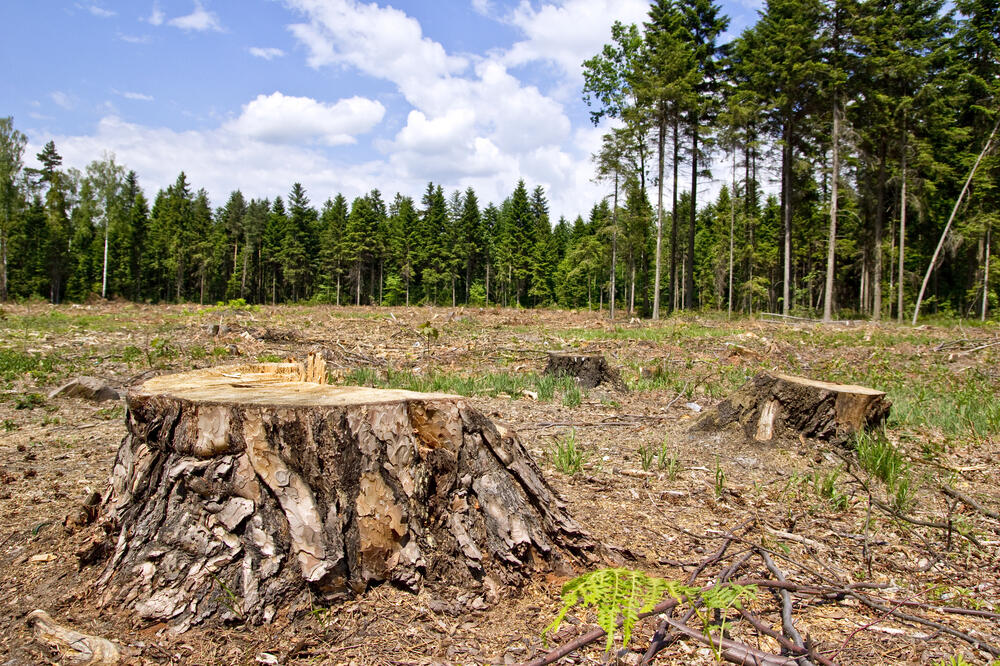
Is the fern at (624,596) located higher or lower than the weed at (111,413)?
higher

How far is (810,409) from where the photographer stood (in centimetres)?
473

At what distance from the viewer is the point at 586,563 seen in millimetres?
2619

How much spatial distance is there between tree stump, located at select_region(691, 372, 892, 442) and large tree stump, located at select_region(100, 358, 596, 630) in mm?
2972

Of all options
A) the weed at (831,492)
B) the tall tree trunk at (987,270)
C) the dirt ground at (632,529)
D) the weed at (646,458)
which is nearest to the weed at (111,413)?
the dirt ground at (632,529)

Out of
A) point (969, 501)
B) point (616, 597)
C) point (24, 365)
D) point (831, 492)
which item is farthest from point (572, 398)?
point (24, 365)

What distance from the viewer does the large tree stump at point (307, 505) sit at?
2170 millimetres

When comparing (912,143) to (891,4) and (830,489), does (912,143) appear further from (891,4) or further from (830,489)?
(830,489)

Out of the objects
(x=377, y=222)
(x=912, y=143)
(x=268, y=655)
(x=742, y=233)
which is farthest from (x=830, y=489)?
(x=377, y=222)

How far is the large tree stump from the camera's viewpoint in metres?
2.17

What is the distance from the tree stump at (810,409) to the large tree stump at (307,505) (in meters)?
2.97

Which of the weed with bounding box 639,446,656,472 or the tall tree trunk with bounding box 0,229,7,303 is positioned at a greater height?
the tall tree trunk with bounding box 0,229,7,303

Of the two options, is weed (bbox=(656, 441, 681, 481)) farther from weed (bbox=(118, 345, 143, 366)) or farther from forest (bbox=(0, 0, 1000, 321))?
forest (bbox=(0, 0, 1000, 321))

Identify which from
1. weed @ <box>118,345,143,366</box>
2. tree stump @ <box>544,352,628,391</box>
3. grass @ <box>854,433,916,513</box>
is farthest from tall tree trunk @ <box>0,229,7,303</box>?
grass @ <box>854,433,916,513</box>

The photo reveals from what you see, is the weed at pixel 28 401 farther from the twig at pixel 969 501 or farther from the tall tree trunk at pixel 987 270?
the tall tree trunk at pixel 987 270
